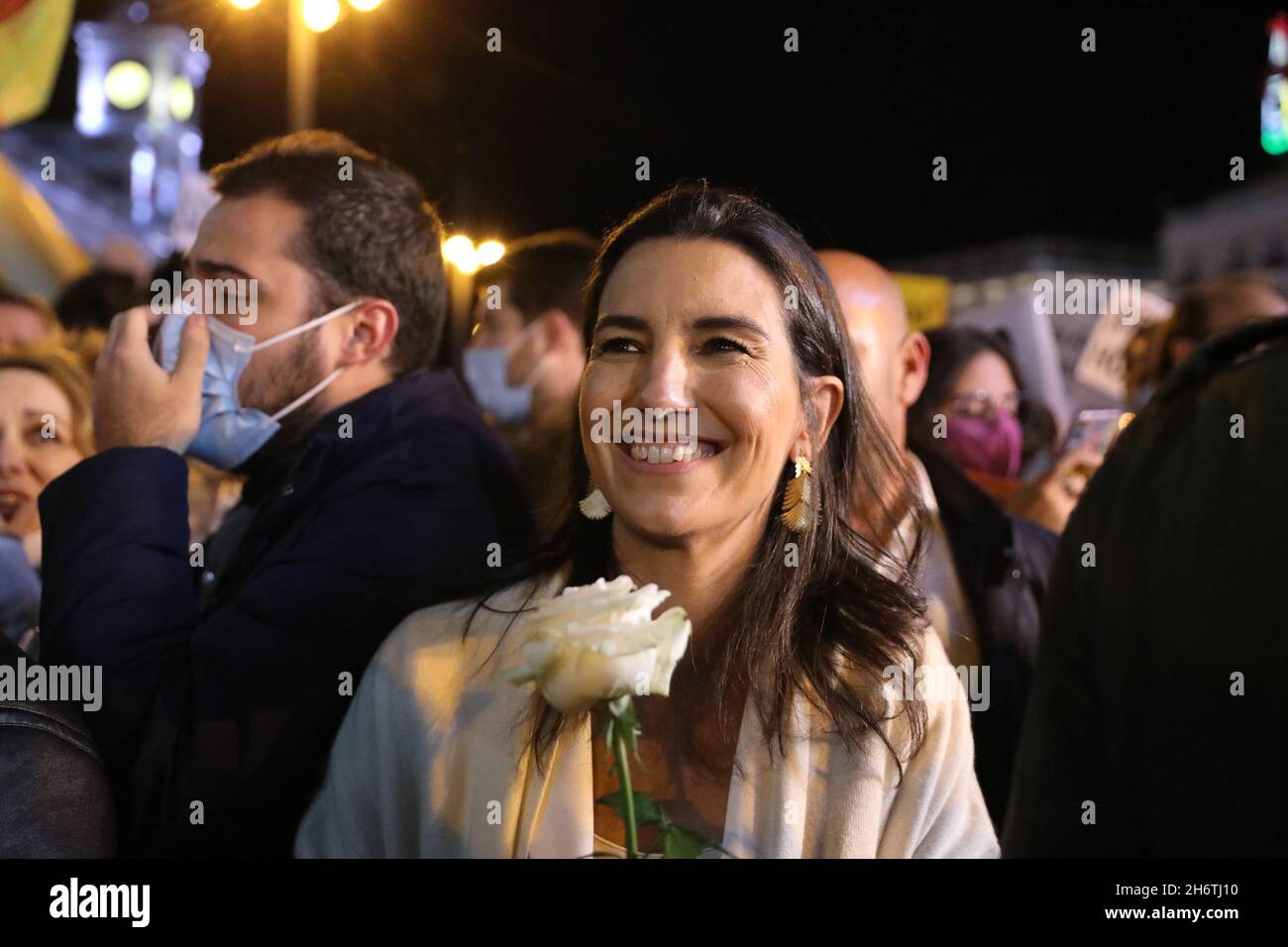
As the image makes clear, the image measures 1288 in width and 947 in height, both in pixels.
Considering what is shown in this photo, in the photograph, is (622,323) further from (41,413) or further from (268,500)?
(41,413)

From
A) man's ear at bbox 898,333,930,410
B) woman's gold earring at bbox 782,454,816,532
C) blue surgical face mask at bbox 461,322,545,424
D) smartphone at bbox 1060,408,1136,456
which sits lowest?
woman's gold earring at bbox 782,454,816,532

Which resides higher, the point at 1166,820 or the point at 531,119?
the point at 531,119

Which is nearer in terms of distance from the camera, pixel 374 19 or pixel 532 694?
pixel 532 694

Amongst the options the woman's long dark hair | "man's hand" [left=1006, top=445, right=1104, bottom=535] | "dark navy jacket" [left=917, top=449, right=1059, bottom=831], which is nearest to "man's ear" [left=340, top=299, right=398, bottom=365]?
the woman's long dark hair

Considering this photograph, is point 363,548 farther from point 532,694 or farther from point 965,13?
point 965,13

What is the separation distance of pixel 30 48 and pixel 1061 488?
2785 millimetres

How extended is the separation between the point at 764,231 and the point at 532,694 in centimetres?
85

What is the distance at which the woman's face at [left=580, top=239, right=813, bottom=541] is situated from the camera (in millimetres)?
2053

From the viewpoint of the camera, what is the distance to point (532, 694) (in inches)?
80.2

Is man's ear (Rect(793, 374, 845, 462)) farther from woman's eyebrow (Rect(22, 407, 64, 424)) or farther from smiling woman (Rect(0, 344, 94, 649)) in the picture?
woman's eyebrow (Rect(22, 407, 64, 424))

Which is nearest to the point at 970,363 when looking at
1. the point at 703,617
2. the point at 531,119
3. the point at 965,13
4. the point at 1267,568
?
the point at 965,13

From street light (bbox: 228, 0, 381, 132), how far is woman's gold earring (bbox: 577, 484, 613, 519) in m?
1.28
